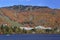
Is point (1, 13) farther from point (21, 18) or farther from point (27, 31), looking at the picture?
point (27, 31)

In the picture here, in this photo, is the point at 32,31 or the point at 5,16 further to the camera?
the point at 5,16

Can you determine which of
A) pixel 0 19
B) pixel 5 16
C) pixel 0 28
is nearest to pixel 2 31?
pixel 0 28

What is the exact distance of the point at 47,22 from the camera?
186 metres

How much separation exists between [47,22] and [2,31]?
60.1 meters

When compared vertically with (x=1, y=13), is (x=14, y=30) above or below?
below

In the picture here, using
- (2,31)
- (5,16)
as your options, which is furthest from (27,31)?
(5,16)

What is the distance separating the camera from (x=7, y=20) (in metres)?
181

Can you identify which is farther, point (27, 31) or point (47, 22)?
point (47, 22)

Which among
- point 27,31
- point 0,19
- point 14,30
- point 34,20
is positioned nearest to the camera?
point 14,30

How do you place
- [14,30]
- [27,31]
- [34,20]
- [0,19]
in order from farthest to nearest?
[34,20] → [0,19] → [27,31] → [14,30]

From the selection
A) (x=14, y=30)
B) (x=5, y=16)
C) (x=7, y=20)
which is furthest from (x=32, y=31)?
(x=5, y=16)

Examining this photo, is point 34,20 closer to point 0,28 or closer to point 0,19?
point 0,19

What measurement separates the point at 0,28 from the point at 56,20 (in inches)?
2681

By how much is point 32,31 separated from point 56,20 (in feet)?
168
